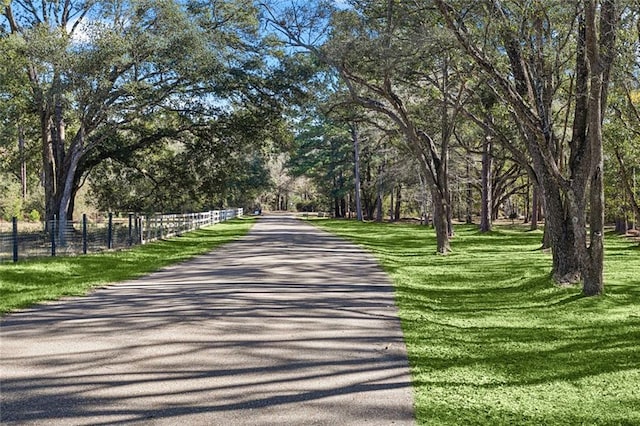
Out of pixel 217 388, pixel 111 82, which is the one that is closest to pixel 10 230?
pixel 111 82

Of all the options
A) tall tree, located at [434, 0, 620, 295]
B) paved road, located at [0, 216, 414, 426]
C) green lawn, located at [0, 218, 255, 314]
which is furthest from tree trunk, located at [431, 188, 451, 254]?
paved road, located at [0, 216, 414, 426]

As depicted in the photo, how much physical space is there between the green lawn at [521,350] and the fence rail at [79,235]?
996 cm

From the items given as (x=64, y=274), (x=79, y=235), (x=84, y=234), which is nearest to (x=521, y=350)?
(x=64, y=274)

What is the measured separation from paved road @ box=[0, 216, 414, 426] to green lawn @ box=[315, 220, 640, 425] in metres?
0.35

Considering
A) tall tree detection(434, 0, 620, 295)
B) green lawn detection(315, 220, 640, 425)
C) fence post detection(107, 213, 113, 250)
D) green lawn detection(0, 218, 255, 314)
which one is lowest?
green lawn detection(315, 220, 640, 425)

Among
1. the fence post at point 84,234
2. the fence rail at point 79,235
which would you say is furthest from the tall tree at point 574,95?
the fence post at point 84,234

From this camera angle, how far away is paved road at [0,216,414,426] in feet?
14.3

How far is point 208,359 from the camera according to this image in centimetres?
579

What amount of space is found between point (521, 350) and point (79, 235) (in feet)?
50.8

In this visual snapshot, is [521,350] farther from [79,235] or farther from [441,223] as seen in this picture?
[79,235]

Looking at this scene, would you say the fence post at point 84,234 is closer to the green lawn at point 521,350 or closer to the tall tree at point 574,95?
the green lawn at point 521,350

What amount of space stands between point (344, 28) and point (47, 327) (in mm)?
14123

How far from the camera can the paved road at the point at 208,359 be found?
434 cm

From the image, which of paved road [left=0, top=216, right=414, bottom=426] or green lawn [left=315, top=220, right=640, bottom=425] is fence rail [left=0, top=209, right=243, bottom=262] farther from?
green lawn [left=315, top=220, right=640, bottom=425]
